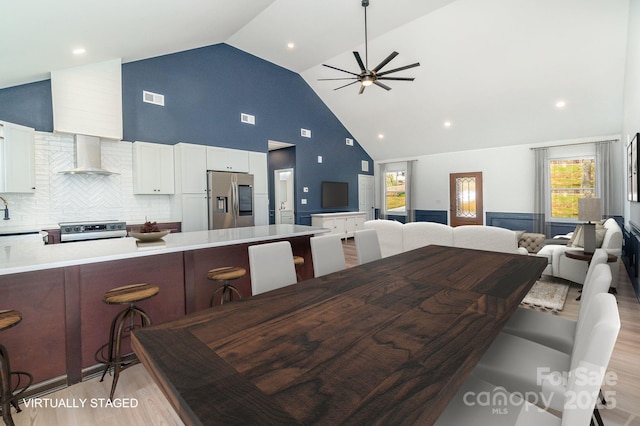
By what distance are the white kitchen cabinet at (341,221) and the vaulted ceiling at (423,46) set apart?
2.85m

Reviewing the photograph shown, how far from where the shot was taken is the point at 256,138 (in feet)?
20.9

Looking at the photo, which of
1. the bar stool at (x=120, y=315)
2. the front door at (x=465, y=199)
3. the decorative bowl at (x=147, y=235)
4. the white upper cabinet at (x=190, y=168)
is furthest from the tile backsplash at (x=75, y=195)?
the front door at (x=465, y=199)

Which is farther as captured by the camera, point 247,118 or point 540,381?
point 247,118

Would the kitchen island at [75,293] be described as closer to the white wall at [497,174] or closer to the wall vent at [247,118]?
the wall vent at [247,118]

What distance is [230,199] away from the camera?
17.4ft

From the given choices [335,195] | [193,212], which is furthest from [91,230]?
[335,195]

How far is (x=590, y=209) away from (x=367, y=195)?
6.14 metres

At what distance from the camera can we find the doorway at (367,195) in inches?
366

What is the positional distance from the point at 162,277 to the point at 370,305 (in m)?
1.89

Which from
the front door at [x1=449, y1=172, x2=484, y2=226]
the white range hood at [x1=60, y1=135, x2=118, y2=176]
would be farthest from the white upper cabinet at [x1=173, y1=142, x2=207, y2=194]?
the front door at [x1=449, y1=172, x2=484, y2=226]

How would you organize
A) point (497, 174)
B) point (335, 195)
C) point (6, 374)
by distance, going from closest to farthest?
1. point (6, 374)
2. point (497, 174)
3. point (335, 195)

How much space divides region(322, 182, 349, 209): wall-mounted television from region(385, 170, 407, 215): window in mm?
1711

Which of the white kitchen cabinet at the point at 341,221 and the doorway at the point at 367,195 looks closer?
the white kitchen cabinet at the point at 341,221

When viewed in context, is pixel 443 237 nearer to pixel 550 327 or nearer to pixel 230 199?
pixel 550 327
